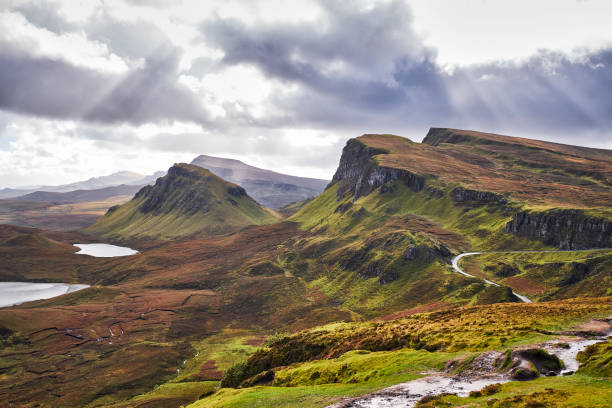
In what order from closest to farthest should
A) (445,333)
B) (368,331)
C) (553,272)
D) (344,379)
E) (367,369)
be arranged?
(367,369) < (344,379) < (445,333) < (368,331) < (553,272)

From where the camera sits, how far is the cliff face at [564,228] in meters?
143

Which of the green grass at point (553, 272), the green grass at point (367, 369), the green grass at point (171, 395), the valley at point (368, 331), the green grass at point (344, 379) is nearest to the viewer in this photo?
the green grass at point (344, 379)

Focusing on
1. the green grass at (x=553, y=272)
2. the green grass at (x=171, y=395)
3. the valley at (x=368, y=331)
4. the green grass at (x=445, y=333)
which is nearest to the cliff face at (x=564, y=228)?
the valley at (x=368, y=331)

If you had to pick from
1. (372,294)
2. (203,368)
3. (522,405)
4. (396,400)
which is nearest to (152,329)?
(203,368)

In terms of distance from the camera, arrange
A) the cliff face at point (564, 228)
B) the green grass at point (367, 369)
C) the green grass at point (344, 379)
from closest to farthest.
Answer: the green grass at point (344, 379)
the green grass at point (367, 369)
the cliff face at point (564, 228)

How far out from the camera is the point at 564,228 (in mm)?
155875

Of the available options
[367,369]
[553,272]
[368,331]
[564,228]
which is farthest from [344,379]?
[564,228]

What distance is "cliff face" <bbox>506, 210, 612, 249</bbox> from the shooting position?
14275 centimetres

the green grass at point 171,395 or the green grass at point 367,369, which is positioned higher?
the green grass at point 367,369

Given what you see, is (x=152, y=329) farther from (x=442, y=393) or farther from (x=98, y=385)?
(x=442, y=393)

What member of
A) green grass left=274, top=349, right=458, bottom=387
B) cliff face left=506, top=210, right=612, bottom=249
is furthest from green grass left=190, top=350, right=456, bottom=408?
cliff face left=506, top=210, right=612, bottom=249

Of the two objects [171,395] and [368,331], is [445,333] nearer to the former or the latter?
[368,331]

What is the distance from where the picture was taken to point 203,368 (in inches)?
4542

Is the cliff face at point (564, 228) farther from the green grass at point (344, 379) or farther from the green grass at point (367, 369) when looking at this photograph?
the green grass at point (344, 379)
